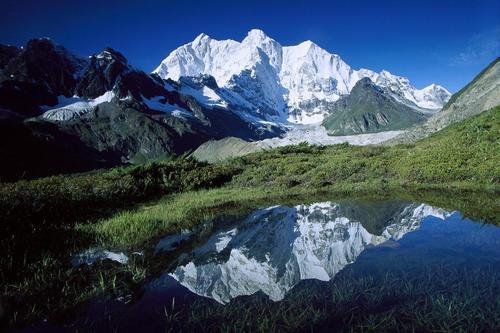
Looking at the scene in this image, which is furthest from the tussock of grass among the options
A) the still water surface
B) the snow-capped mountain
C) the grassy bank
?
the grassy bank

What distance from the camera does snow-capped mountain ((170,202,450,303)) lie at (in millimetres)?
8273

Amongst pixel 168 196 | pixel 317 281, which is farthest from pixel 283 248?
pixel 168 196

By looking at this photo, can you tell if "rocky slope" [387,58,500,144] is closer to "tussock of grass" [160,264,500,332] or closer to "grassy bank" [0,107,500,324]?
"grassy bank" [0,107,500,324]

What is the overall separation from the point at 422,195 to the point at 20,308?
19.2 metres

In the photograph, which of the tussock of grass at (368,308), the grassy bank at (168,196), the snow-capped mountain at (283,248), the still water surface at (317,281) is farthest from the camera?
the grassy bank at (168,196)

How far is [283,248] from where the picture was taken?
11.1 metres

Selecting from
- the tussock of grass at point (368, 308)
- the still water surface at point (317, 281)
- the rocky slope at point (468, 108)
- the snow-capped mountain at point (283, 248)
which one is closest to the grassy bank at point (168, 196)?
the still water surface at point (317, 281)

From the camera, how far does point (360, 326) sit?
605 cm

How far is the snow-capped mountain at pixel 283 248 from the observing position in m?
8.27

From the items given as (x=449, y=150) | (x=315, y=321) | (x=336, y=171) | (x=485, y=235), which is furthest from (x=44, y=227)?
(x=449, y=150)

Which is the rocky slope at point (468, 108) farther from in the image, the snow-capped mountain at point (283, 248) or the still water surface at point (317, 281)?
the still water surface at point (317, 281)

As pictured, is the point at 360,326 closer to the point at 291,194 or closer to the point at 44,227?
the point at 44,227

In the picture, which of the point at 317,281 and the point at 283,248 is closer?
the point at 317,281

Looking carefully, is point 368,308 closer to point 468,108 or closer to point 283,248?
point 283,248
